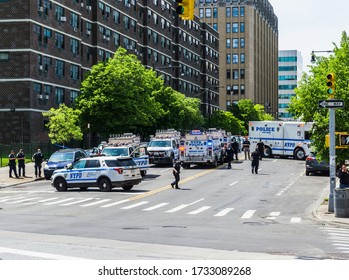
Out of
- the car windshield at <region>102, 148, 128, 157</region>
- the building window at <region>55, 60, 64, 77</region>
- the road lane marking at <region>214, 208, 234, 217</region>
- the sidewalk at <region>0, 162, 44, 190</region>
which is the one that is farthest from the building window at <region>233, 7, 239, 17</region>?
the road lane marking at <region>214, 208, 234, 217</region>

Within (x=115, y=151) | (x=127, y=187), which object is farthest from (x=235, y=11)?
(x=127, y=187)

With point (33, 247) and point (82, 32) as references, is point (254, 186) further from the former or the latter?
point (82, 32)

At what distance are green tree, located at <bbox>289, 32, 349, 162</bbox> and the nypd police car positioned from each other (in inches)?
370

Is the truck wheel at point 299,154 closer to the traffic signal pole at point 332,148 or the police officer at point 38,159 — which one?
the police officer at point 38,159

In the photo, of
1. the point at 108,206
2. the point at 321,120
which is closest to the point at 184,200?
the point at 108,206

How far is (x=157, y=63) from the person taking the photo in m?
102

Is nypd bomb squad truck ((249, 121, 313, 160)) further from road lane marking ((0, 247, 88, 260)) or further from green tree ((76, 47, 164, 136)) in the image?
road lane marking ((0, 247, 88, 260))

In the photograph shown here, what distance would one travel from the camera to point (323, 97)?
29.1 meters

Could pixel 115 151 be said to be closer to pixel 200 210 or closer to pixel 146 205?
pixel 146 205

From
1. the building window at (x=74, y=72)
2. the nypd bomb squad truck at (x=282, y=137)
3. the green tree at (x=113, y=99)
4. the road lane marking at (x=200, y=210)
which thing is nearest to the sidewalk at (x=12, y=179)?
the green tree at (x=113, y=99)

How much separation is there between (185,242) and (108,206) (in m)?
11.4

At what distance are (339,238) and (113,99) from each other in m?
43.8

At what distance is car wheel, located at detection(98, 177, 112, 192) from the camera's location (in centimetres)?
3500

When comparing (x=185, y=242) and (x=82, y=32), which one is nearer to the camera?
(x=185, y=242)
